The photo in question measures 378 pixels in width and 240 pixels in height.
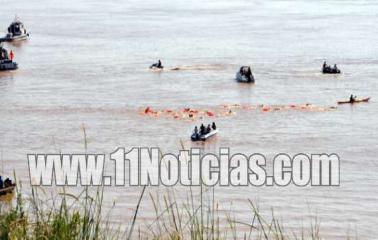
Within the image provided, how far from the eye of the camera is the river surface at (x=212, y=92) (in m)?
28.2

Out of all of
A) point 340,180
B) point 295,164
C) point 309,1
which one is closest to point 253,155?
point 295,164

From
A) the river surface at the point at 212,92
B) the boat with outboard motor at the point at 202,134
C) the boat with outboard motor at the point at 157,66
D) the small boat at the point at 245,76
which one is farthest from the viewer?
the boat with outboard motor at the point at 157,66

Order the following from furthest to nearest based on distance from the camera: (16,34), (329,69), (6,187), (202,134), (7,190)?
1. (16,34)
2. (329,69)
3. (202,134)
4. (6,187)
5. (7,190)

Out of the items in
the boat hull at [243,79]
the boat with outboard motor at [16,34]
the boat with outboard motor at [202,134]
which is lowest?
the boat with outboard motor at [202,134]

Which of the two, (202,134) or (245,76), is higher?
(245,76)

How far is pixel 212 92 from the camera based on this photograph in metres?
48.7

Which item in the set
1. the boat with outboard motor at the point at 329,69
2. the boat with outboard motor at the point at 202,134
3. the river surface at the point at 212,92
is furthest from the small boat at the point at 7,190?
the boat with outboard motor at the point at 329,69

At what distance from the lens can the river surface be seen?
2820 centimetres

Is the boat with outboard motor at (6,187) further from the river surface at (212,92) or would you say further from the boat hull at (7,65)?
the boat hull at (7,65)

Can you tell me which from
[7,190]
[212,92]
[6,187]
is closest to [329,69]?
[212,92]

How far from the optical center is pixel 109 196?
90.1ft

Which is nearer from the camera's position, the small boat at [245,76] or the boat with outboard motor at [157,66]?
the small boat at [245,76]

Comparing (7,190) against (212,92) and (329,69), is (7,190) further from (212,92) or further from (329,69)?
(329,69)

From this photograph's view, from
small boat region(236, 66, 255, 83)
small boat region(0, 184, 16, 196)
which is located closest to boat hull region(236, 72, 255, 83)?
small boat region(236, 66, 255, 83)
